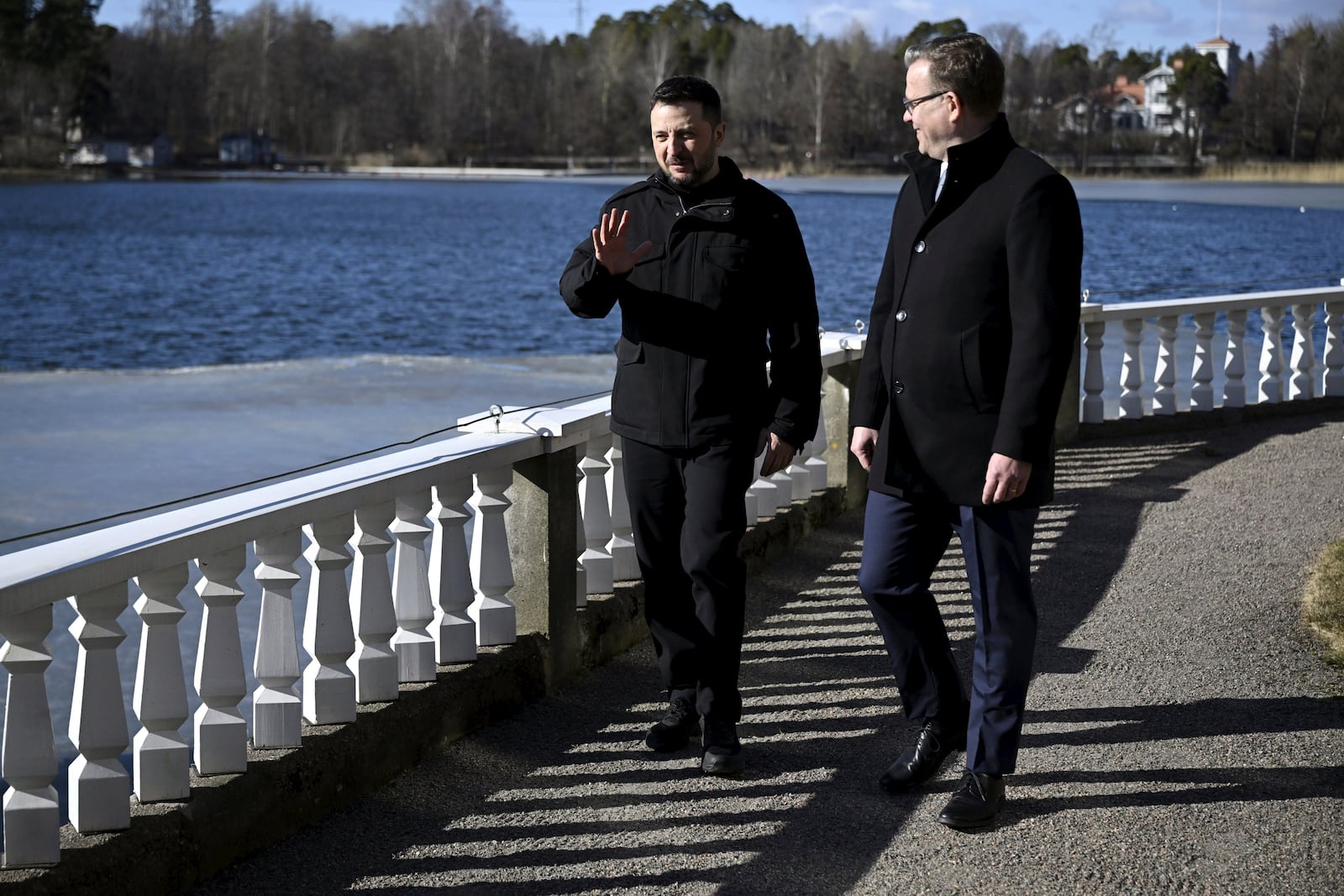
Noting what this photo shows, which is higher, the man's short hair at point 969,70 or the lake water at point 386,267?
the man's short hair at point 969,70

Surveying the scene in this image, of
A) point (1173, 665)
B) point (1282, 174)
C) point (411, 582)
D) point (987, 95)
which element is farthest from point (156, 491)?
point (1282, 174)

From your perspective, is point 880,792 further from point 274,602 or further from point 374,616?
point 274,602

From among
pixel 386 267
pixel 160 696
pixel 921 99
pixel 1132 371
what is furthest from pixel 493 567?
pixel 386 267

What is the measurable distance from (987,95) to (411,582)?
210 cm

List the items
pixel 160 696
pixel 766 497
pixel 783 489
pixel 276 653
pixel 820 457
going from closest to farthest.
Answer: pixel 160 696, pixel 276 653, pixel 766 497, pixel 783 489, pixel 820 457

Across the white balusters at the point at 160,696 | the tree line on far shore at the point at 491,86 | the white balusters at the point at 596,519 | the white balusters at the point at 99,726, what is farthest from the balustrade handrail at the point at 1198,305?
the tree line on far shore at the point at 491,86

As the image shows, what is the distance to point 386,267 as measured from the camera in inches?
2023

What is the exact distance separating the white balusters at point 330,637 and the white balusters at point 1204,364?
7.75m

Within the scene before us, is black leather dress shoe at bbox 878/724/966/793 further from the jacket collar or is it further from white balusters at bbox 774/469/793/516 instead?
white balusters at bbox 774/469/793/516

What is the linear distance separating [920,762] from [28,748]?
221 cm

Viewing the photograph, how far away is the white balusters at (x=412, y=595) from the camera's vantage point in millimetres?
4348

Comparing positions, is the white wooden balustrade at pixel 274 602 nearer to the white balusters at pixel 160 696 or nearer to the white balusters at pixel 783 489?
the white balusters at pixel 160 696

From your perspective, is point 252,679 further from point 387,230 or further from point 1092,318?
point 387,230

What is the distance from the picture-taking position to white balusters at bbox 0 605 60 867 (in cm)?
308
